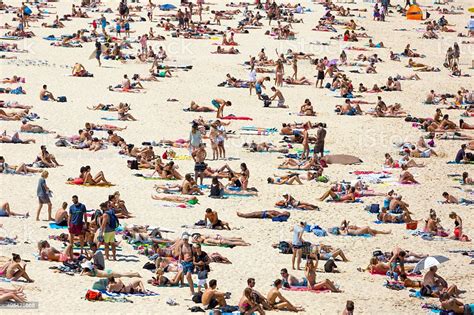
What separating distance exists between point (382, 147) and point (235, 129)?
166 inches

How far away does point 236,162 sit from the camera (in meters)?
33.6

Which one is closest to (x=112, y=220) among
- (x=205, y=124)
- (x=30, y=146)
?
(x=30, y=146)

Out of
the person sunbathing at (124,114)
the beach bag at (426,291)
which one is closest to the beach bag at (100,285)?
the beach bag at (426,291)

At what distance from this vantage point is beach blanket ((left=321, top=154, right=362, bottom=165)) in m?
34.4

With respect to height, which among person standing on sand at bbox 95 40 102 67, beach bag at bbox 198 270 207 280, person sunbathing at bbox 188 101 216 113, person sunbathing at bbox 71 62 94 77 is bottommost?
person sunbathing at bbox 188 101 216 113

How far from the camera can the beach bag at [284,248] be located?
25.6 metres

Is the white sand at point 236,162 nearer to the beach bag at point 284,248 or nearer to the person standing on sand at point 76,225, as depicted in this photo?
the beach bag at point 284,248

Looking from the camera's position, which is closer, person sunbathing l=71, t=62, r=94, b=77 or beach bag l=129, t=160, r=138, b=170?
beach bag l=129, t=160, r=138, b=170

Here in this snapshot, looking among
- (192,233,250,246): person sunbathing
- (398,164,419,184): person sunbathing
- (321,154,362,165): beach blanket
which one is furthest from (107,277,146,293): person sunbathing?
(321,154,362,165): beach blanket

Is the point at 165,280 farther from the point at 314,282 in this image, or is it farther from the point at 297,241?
the point at 297,241

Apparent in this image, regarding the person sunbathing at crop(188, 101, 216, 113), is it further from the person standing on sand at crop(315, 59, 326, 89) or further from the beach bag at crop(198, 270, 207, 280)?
the beach bag at crop(198, 270, 207, 280)

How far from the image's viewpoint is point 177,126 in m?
37.7

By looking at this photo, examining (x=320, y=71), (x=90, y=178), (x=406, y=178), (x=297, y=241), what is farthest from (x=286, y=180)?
(x=320, y=71)

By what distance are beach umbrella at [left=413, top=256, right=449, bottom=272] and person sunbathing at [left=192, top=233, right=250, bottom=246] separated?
3.71 meters
